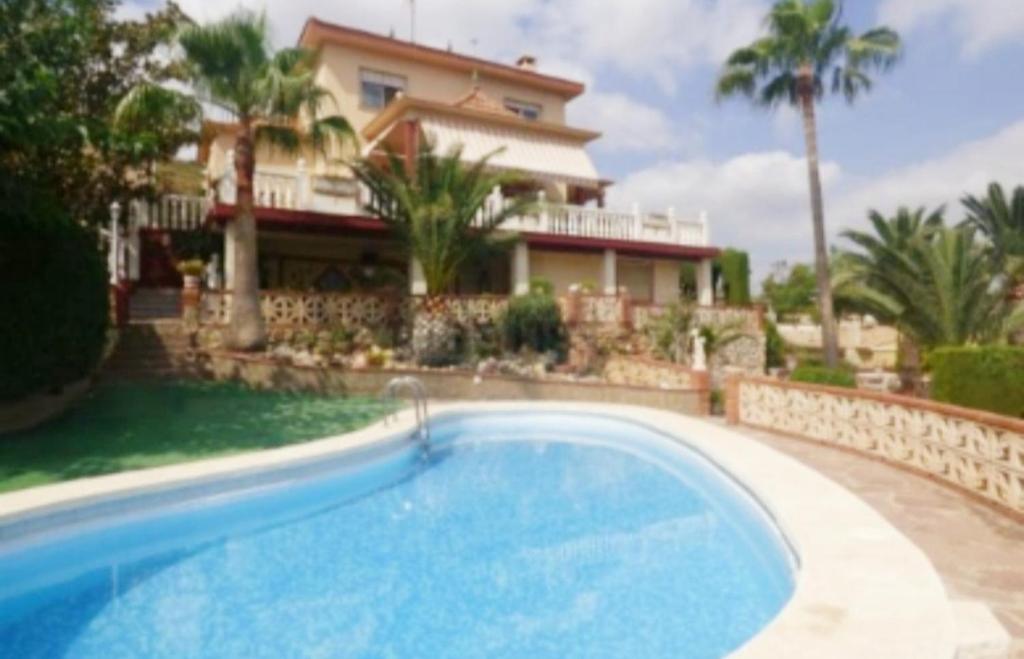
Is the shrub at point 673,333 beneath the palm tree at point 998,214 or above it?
beneath

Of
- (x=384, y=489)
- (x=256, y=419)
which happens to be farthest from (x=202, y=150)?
(x=384, y=489)

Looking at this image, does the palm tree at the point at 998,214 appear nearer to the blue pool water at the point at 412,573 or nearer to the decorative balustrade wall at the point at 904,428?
the decorative balustrade wall at the point at 904,428

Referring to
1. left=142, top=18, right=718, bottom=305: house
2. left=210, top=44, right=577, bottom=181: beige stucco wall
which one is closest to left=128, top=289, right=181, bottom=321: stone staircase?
left=142, top=18, right=718, bottom=305: house

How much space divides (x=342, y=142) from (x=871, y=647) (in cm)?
1584

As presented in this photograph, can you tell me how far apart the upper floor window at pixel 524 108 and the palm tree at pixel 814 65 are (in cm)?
934

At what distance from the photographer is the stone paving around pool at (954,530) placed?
4508mm

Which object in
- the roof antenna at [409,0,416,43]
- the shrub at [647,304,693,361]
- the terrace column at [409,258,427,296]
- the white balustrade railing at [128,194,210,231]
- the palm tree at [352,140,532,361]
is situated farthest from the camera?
the roof antenna at [409,0,416,43]

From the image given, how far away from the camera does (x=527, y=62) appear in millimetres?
31891

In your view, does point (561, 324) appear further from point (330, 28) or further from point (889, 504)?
point (330, 28)

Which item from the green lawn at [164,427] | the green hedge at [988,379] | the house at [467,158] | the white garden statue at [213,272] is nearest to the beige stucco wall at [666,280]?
the house at [467,158]

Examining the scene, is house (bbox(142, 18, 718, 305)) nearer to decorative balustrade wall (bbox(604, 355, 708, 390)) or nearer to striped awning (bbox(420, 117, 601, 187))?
striped awning (bbox(420, 117, 601, 187))

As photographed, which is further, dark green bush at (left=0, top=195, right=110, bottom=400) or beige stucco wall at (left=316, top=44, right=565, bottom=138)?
beige stucco wall at (left=316, top=44, right=565, bottom=138)

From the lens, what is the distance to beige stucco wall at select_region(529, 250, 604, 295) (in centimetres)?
2473

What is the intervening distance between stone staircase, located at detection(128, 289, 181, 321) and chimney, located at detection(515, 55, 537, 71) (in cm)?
2079
